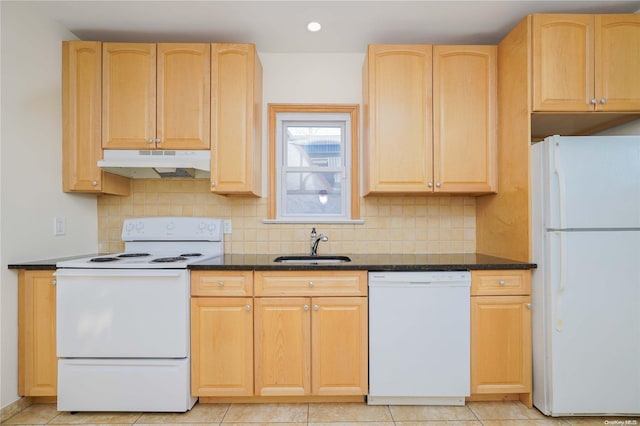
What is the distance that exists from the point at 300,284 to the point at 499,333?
124cm

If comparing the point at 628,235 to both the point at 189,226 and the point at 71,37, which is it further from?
the point at 71,37

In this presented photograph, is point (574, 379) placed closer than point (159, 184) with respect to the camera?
Yes

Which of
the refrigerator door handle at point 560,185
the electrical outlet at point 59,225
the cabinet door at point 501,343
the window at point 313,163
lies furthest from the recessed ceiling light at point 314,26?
the electrical outlet at point 59,225

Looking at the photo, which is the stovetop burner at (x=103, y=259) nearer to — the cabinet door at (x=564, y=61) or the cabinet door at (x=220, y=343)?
the cabinet door at (x=220, y=343)

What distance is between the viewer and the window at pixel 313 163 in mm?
2725

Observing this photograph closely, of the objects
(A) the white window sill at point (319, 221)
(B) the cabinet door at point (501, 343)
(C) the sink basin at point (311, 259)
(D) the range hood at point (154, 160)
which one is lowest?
(B) the cabinet door at point (501, 343)

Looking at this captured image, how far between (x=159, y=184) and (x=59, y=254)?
802 mm

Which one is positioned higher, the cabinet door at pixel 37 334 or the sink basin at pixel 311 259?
the sink basin at pixel 311 259

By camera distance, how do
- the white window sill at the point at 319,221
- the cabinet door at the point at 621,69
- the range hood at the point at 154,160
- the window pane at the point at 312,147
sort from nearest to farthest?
the cabinet door at the point at 621,69 < the range hood at the point at 154,160 < the white window sill at the point at 319,221 < the window pane at the point at 312,147

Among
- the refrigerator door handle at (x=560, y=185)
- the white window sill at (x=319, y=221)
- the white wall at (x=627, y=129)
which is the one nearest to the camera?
the refrigerator door handle at (x=560, y=185)

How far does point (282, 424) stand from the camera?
76.3 inches

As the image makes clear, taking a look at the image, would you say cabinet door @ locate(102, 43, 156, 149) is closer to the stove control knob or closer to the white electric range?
the stove control knob

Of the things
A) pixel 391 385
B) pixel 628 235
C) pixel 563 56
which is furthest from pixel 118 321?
pixel 563 56

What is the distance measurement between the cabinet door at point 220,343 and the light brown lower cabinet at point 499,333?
53.7 inches
